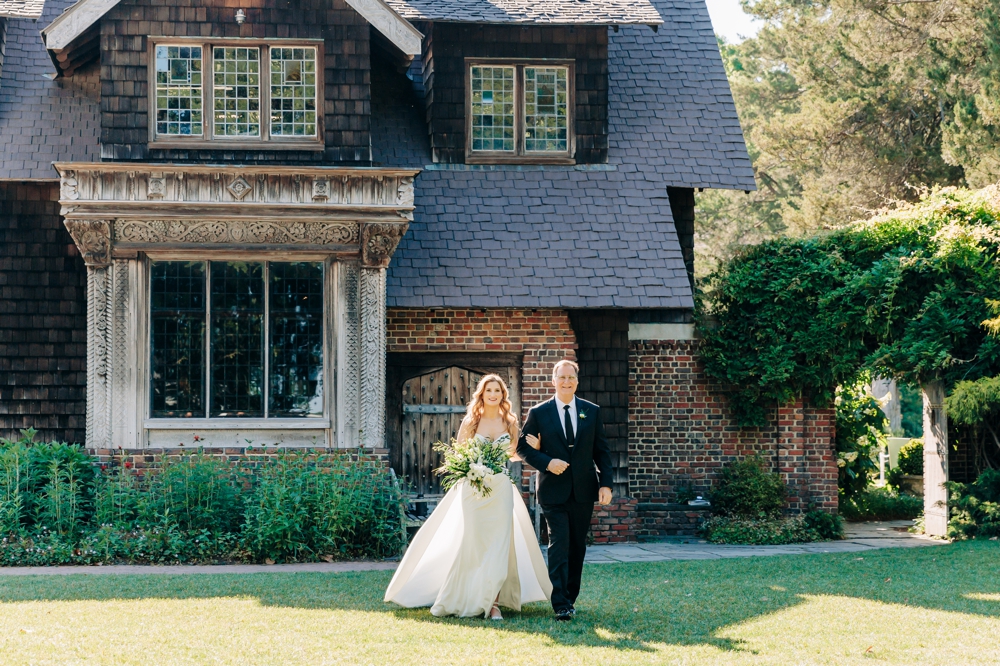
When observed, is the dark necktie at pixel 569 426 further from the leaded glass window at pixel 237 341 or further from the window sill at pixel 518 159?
the window sill at pixel 518 159

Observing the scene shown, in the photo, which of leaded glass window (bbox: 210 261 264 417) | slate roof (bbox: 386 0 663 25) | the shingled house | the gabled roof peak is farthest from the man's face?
slate roof (bbox: 386 0 663 25)

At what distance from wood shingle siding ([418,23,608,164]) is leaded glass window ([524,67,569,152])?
19 centimetres

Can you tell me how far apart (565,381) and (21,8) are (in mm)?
9927

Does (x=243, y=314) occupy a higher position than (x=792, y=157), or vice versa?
(x=792, y=157)

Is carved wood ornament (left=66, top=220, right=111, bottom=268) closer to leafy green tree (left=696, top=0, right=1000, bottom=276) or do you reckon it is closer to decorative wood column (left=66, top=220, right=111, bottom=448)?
decorative wood column (left=66, top=220, right=111, bottom=448)

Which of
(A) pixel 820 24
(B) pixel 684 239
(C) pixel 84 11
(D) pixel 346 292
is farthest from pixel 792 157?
(C) pixel 84 11

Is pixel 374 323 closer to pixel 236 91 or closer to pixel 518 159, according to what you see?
pixel 236 91

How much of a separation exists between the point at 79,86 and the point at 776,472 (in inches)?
407

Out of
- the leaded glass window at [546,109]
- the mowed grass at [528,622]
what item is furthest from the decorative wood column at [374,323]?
the leaded glass window at [546,109]

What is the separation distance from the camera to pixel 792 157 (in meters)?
25.2

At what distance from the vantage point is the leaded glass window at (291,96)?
13.5 metres

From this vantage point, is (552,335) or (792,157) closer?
(552,335)

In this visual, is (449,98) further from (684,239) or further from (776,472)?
(776,472)

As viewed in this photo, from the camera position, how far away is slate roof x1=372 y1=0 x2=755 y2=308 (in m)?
13.7
